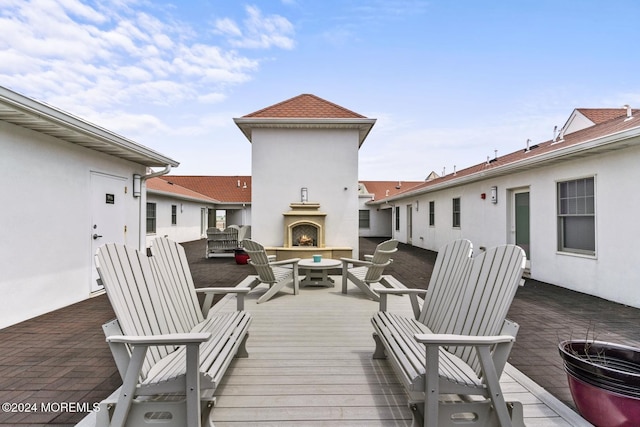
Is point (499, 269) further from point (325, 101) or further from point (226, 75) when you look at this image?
point (226, 75)

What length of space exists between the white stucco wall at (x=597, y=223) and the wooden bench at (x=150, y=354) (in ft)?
20.5

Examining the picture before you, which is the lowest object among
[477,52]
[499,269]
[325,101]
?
[499,269]

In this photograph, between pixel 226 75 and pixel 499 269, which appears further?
pixel 226 75

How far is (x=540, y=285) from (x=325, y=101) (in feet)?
24.2

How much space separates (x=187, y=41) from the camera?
7973mm

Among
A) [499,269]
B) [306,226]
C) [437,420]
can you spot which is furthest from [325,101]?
[437,420]

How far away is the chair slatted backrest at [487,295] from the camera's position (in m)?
1.83

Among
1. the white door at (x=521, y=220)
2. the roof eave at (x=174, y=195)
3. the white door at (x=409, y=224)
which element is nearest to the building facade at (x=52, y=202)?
the roof eave at (x=174, y=195)

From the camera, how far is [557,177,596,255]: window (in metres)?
5.61

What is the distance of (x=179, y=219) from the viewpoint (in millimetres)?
15711

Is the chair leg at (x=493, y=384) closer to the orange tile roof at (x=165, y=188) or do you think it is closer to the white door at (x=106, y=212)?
the white door at (x=106, y=212)

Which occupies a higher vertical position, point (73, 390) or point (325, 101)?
point (325, 101)

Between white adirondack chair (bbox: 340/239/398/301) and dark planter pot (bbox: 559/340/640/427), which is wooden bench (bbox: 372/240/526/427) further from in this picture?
white adirondack chair (bbox: 340/239/398/301)

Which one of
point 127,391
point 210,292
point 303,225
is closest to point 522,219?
point 303,225
